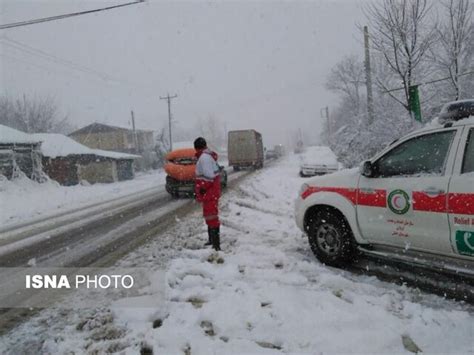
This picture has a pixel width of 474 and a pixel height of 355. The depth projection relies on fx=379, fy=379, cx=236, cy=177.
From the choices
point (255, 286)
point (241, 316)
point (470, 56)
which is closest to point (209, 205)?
point (255, 286)

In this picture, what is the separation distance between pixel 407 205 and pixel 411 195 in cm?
13

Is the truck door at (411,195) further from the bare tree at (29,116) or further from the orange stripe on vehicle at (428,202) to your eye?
the bare tree at (29,116)

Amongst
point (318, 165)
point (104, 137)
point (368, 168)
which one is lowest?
point (318, 165)

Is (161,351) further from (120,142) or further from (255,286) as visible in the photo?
(120,142)

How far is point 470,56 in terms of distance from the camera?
2061 cm

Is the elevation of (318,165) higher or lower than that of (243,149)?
lower

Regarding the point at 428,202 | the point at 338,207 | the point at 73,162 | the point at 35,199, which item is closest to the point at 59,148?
the point at 73,162

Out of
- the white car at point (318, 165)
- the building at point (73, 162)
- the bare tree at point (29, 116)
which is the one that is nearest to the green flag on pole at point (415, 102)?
the white car at point (318, 165)

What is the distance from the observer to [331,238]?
5.57 meters

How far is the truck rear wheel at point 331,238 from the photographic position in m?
5.38

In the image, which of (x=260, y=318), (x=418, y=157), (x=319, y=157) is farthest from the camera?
(x=319, y=157)

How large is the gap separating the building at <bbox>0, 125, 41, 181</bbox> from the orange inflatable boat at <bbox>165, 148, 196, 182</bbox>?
15152 millimetres

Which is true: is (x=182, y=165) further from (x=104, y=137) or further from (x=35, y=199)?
(x=104, y=137)

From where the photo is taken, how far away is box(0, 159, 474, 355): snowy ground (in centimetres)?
342
